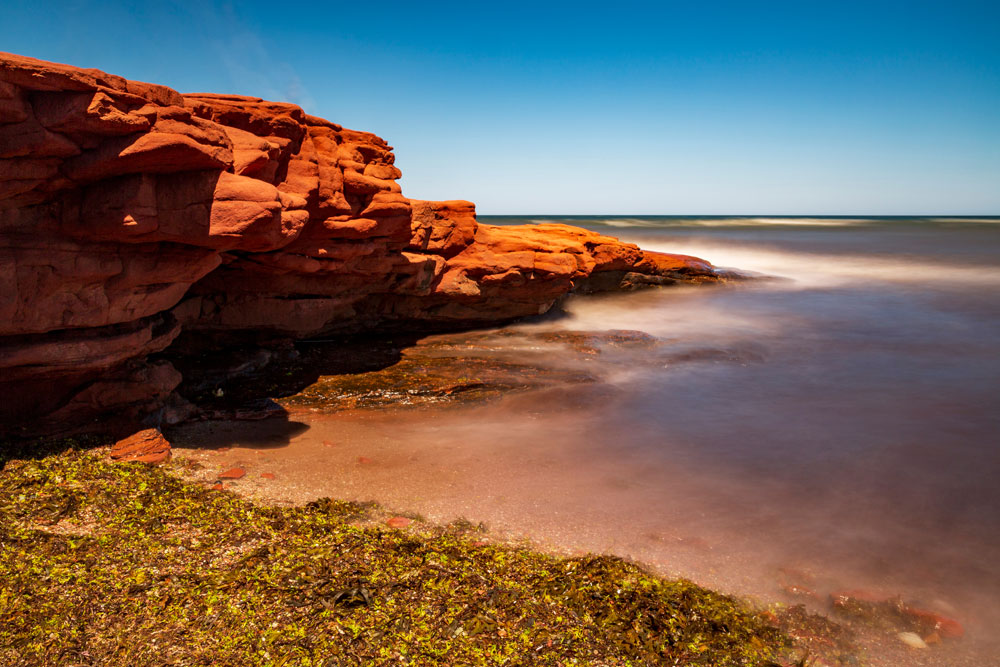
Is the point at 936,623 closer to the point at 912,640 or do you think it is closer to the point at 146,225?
the point at 912,640

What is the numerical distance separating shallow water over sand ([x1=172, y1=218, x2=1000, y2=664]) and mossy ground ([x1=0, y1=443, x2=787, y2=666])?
2.73ft

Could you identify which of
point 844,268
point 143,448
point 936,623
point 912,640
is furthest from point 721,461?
Result: point 844,268

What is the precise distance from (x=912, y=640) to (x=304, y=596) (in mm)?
6491

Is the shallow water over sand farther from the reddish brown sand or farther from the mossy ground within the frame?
the mossy ground

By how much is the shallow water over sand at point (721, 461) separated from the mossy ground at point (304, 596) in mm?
832

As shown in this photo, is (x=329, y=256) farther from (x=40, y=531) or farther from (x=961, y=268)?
(x=961, y=268)

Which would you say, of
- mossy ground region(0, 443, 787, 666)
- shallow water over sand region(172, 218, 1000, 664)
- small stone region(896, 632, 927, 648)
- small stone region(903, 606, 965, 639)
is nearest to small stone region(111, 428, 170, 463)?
shallow water over sand region(172, 218, 1000, 664)

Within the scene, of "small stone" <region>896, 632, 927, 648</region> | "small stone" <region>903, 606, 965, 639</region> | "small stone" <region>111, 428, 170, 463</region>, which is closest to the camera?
"small stone" <region>896, 632, 927, 648</region>

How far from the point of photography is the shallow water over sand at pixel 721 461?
24.7 feet

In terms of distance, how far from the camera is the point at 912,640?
20.0 ft

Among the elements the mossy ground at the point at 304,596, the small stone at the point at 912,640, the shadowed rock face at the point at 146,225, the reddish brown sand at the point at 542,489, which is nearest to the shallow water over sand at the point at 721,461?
the reddish brown sand at the point at 542,489

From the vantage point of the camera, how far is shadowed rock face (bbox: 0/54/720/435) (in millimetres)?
7363

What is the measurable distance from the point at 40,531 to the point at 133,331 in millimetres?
3615

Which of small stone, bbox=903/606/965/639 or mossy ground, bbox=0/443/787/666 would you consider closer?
mossy ground, bbox=0/443/787/666
